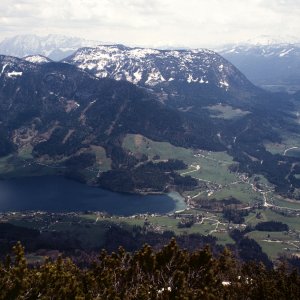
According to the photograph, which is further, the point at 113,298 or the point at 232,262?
the point at 232,262

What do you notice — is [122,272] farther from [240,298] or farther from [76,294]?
[240,298]

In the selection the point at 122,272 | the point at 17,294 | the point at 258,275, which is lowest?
the point at 258,275

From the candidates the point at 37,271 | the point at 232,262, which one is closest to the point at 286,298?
the point at 232,262

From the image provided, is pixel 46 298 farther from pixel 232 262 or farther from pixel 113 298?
pixel 232 262

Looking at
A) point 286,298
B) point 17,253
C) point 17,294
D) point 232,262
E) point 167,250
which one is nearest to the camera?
point 17,294

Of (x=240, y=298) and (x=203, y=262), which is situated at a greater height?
(x=203, y=262)

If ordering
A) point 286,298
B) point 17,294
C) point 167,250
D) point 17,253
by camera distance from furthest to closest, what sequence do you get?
point 286,298 < point 167,250 < point 17,253 < point 17,294
